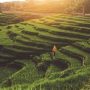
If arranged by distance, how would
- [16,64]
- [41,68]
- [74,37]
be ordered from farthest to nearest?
[74,37]
[16,64]
[41,68]

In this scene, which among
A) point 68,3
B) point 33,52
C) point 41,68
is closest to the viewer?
point 41,68

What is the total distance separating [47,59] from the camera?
79.3 ft

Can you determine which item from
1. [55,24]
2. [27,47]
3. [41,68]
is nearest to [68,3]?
[55,24]

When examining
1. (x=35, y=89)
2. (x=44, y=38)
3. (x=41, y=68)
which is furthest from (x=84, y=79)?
(x=44, y=38)

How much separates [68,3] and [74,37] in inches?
1572

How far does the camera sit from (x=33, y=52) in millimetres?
27438

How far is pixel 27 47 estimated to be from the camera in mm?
28406

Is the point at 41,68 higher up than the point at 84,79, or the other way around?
the point at 84,79

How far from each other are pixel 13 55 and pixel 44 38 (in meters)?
4.60

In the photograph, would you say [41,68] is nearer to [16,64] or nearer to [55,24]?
[16,64]

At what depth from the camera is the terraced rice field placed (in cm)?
1647

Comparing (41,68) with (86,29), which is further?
(86,29)

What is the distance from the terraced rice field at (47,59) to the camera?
16469mm

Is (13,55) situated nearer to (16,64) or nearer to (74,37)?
(16,64)
